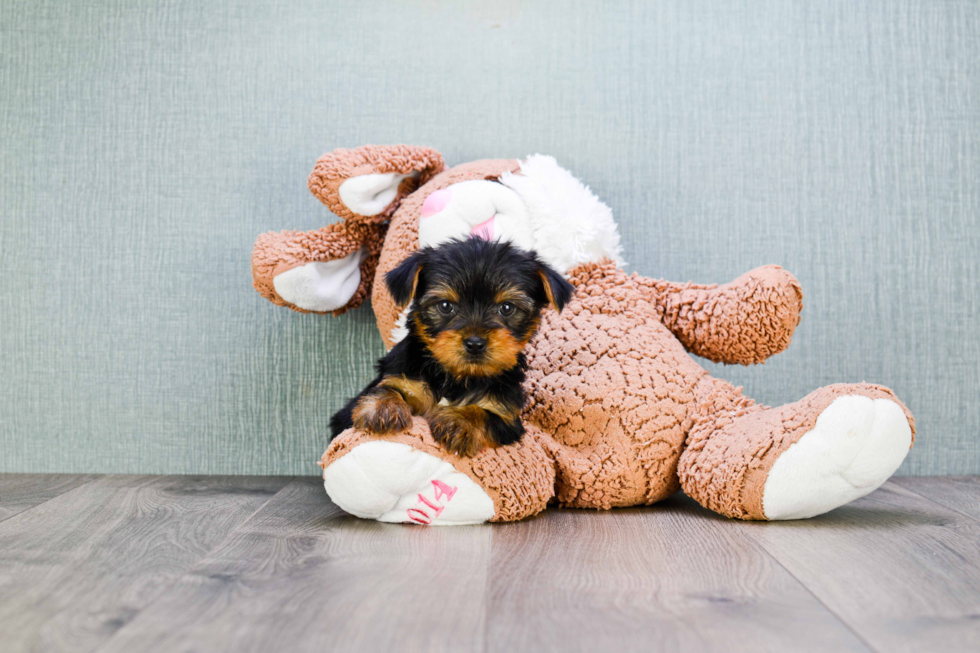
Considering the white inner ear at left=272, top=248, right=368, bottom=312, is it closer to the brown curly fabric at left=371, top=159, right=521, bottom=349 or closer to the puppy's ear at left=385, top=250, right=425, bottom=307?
the brown curly fabric at left=371, top=159, right=521, bottom=349

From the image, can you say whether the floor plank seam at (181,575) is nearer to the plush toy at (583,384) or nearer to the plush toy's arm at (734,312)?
the plush toy at (583,384)

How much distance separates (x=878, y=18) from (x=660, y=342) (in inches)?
61.2

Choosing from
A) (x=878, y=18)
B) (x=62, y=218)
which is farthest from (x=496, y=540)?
(x=878, y=18)

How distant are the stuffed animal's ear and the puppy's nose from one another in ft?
2.50

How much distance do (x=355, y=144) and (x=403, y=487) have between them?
137cm

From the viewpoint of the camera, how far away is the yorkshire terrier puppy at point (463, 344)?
1638 mm

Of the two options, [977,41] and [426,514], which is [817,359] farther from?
[426,514]

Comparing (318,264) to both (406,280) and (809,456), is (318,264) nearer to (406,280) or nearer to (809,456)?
(406,280)

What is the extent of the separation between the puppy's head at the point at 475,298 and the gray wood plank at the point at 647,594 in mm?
423

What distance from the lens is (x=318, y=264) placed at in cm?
224

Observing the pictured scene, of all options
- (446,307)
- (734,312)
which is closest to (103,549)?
(446,307)

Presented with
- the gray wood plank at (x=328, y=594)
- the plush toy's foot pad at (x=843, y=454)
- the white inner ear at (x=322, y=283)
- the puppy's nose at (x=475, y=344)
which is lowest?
the gray wood plank at (x=328, y=594)

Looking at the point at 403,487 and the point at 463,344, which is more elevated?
the point at 463,344

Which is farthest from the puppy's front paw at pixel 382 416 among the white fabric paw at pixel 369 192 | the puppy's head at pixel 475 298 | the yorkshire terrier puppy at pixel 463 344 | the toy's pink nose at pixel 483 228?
the white fabric paw at pixel 369 192
